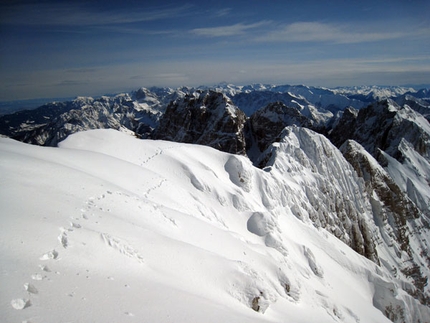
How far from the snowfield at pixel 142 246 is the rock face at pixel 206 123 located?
6975cm

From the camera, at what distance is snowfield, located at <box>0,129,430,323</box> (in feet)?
24.1

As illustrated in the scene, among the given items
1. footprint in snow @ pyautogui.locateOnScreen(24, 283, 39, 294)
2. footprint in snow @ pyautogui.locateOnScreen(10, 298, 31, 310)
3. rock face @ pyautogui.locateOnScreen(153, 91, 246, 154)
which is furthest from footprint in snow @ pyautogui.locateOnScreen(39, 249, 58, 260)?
rock face @ pyautogui.locateOnScreen(153, 91, 246, 154)

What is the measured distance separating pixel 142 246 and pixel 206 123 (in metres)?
100

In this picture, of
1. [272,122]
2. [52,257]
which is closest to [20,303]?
[52,257]

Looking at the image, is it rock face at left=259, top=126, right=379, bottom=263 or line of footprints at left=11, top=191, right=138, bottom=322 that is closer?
line of footprints at left=11, top=191, right=138, bottom=322

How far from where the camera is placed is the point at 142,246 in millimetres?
11180

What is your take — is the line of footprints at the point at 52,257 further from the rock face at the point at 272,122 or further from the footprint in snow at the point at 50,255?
the rock face at the point at 272,122

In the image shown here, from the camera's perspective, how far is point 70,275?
7.72 metres

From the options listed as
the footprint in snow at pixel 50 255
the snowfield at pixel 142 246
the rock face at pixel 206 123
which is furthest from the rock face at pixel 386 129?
the footprint in snow at pixel 50 255

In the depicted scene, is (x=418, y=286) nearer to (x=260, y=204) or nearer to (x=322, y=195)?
(x=322, y=195)

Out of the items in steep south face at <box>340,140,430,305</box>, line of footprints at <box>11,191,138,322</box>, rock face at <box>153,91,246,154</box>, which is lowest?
steep south face at <box>340,140,430,305</box>

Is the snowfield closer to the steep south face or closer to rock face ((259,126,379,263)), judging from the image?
rock face ((259,126,379,263))

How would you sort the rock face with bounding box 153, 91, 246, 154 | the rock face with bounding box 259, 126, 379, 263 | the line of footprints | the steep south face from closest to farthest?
the line of footprints → the rock face with bounding box 259, 126, 379, 263 → the steep south face → the rock face with bounding box 153, 91, 246, 154

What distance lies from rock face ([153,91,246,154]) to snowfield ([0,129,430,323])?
69.8 m
